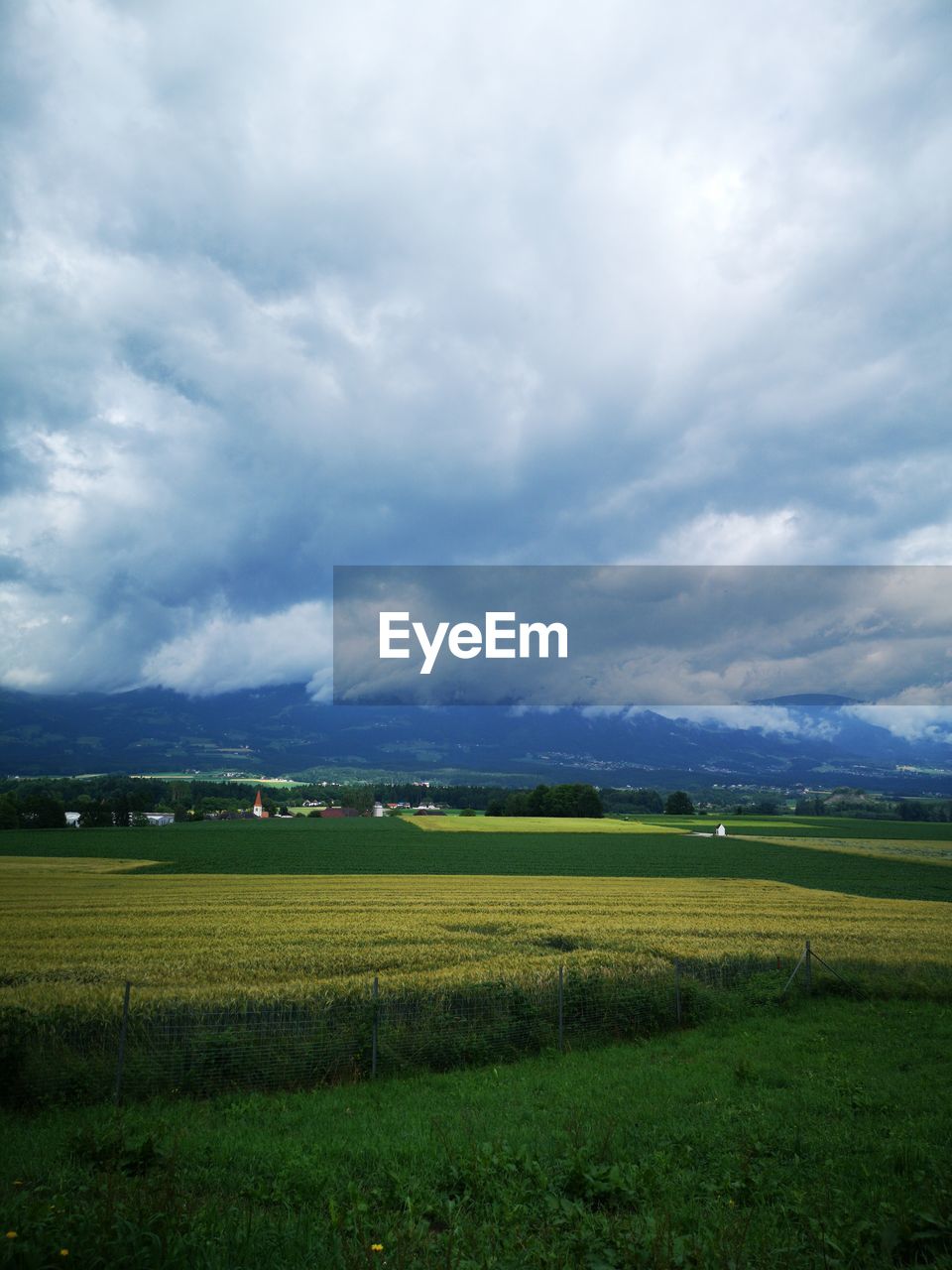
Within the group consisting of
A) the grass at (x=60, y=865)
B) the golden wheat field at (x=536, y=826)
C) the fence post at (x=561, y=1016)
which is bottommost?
the golden wheat field at (x=536, y=826)

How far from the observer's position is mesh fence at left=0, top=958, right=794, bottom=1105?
39.7ft

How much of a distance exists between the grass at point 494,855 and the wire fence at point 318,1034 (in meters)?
34.4

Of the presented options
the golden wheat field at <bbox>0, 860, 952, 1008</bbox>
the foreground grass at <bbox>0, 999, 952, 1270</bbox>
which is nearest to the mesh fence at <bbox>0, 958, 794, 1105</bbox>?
the foreground grass at <bbox>0, 999, 952, 1270</bbox>

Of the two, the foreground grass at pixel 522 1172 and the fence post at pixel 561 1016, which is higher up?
the foreground grass at pixel 522 1172

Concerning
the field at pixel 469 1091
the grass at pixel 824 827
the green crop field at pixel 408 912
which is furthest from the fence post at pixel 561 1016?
the grass at pixel 824 827

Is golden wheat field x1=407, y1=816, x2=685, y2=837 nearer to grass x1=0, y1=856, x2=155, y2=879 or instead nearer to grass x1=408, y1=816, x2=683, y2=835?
grass x1=408, y1=816, x2=683, y2=835

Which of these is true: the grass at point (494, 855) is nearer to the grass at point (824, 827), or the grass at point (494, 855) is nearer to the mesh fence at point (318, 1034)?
the grass at point (824, 827)

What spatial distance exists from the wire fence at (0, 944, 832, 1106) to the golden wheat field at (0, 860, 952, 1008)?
41.3 inches

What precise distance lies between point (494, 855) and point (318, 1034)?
50.4 metres

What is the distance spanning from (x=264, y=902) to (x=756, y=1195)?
1133 inches

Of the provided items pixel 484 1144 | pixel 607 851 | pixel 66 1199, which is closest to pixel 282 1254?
pixel 66 1199

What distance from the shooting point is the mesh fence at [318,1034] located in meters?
12.1

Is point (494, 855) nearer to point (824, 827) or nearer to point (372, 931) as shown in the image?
point (372, 931)

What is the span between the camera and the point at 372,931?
2467 centimetres
